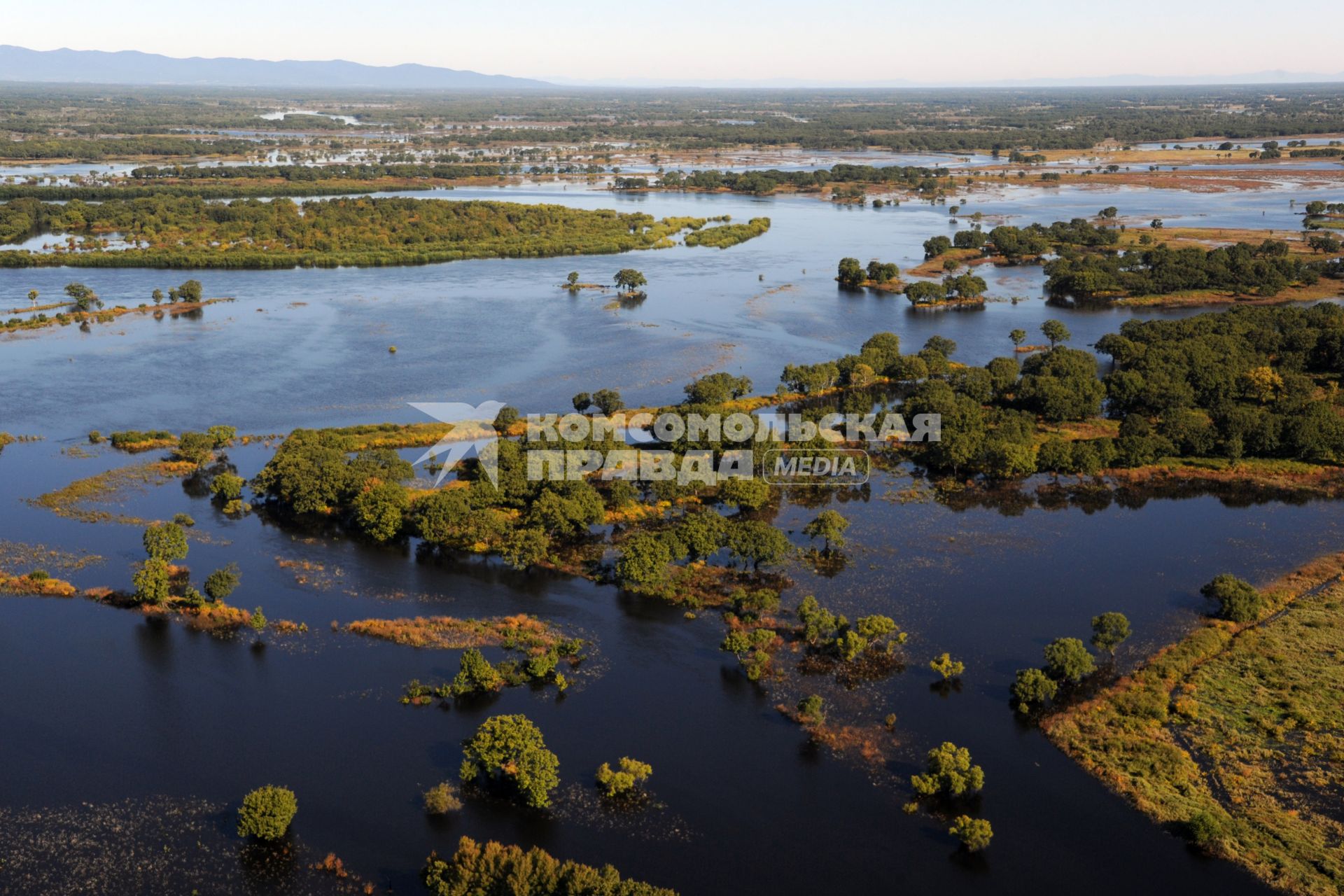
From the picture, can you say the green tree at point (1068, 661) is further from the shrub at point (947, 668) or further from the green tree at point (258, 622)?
the green tree at point (258, 622)

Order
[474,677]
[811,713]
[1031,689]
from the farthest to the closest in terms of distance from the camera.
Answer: [474,677], [1031,689], [811,713]

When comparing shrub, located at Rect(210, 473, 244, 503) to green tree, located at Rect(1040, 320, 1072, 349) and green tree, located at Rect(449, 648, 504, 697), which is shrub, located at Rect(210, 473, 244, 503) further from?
green tree, located at Rect(1040, 320, 1072, 349)

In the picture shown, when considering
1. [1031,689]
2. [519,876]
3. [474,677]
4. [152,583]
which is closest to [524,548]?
[474,677]

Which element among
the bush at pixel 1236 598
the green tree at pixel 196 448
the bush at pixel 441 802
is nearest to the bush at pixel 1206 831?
the bush at pixel 1236 598

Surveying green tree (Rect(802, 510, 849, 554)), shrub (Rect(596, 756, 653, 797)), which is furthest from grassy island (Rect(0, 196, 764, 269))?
shrub (Rect(596, 756, 653, 797))

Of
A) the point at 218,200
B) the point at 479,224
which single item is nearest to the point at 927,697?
the point at 479,224

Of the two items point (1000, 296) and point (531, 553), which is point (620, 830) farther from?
A: point (1000, 296)

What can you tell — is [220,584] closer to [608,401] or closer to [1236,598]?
[608,401]
